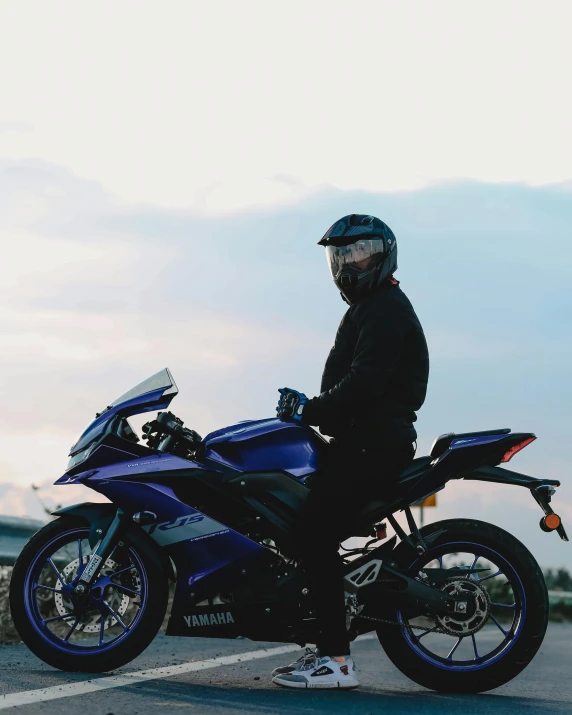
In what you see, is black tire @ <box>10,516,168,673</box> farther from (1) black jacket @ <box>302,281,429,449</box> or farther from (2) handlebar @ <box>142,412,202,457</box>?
(1) black jacket @ <box>302,281,429,449</box>

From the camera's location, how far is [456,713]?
5.36 m

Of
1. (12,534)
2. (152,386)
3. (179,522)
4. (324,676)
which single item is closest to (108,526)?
(179,522)

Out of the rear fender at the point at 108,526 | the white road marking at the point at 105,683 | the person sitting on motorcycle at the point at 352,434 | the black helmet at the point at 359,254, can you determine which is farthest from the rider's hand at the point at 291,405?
the white road marking at the point at 105,683

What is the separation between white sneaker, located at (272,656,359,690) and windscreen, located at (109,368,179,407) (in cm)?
169

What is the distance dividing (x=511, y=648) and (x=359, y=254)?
91.0 inches

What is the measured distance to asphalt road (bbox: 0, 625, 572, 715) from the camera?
5250mm

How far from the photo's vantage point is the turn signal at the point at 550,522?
6.20 m

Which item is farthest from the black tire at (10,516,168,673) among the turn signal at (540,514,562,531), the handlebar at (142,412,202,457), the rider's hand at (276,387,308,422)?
the turn signal at (540,514,562,531)

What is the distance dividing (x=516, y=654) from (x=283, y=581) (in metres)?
1.32

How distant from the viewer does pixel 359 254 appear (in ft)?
21.2

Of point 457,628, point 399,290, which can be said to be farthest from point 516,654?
point 399,290

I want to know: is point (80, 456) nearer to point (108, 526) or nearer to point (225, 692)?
point (108, 526)

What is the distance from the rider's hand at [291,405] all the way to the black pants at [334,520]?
338mm

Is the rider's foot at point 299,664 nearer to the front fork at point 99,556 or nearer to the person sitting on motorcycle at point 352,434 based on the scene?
the person sitting on motorcycle at point 352,434
